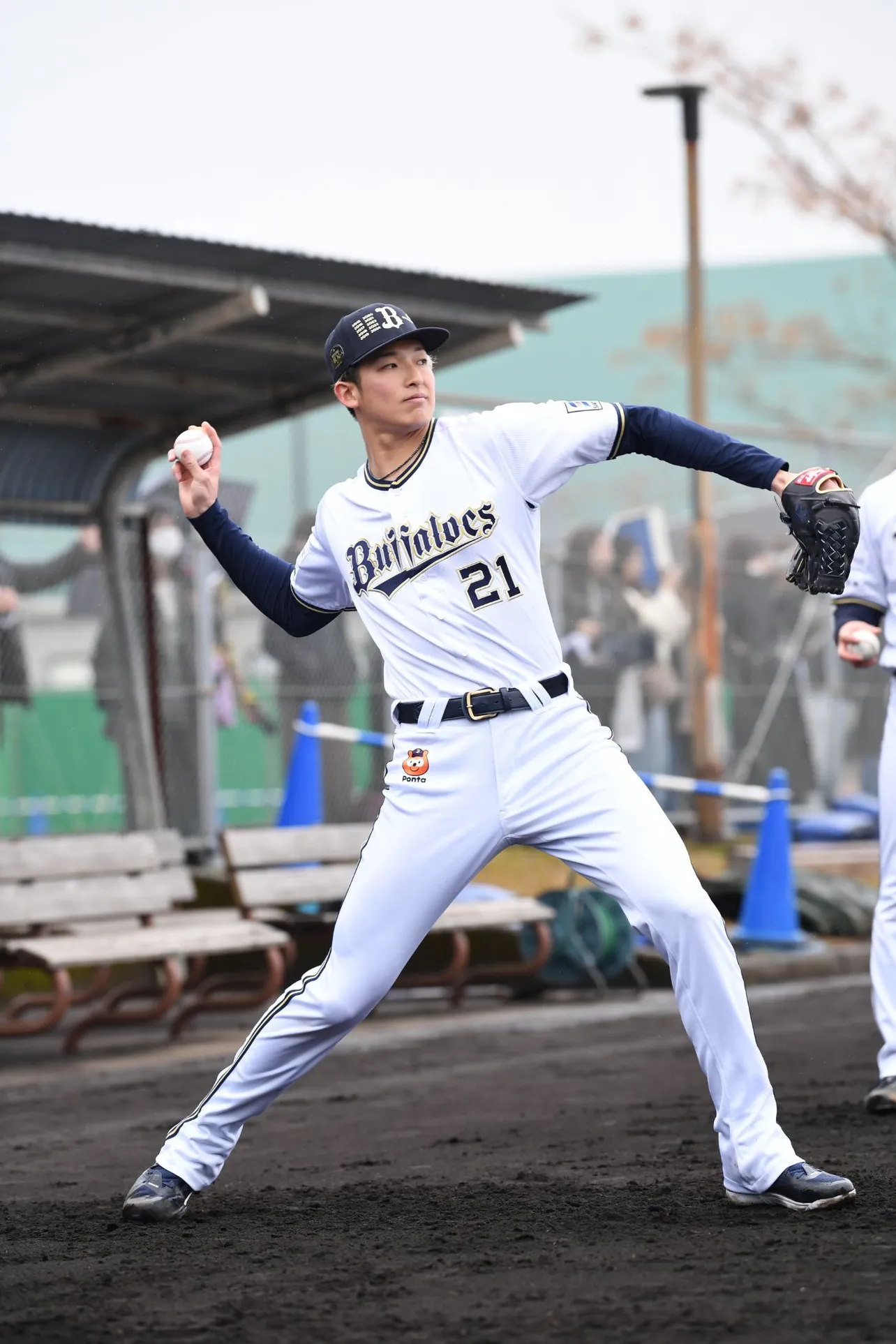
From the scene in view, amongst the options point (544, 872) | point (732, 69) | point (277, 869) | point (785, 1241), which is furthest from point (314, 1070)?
point (732, 69)

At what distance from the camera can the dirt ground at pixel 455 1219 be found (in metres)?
4.02

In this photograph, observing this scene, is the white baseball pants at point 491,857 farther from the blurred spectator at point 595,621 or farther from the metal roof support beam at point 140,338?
the blurred spectator at point 595,621

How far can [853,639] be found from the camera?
7.05 metres

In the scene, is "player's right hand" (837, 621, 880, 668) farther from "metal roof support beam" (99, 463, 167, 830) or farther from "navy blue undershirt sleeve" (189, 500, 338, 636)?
"metal roof support beam" (99, 463, 167, 830)

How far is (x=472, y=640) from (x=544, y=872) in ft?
33.3

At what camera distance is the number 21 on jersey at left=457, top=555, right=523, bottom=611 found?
507 cm

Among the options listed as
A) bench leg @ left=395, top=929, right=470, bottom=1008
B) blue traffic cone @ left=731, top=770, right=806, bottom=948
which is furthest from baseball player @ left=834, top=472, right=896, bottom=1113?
blue traffic cone @ left=731, top=770, right=806, bottom=948

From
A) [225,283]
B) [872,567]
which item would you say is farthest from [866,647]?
[225,283]

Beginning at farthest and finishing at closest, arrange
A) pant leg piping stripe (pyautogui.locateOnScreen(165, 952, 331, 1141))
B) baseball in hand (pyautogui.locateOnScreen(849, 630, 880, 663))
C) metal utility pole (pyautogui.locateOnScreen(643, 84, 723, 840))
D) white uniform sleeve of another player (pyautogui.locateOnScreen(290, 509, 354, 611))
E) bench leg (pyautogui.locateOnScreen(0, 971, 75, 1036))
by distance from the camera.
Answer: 1. metal utility pole (pyautogui.locateOnScreen(643, 84, 723, 840))
2. bench leg (pyautogui.locateOnScreen(0, 971, 75, 1036))
3. baseball in hand (pyautogui.locateOnScreen(849, 630, 880, 663))
4. white uniform sleeve of another player (pyautogui.locateOnScreen(290, 509, 354, 611))
5. pant leg piping stripe (pyautogui.locateOnScreen(165, 952, 331, 1141))

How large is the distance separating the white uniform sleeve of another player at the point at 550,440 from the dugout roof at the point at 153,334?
4748 mm

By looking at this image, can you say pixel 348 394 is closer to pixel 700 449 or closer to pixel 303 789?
pixel 700 449

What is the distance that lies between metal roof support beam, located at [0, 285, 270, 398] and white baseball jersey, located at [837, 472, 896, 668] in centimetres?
399

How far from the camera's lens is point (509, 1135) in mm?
6801

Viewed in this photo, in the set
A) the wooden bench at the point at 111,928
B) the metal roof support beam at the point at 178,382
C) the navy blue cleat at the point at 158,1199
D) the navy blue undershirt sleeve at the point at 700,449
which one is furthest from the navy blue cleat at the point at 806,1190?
the metal roof support beam at the point at 178,382
